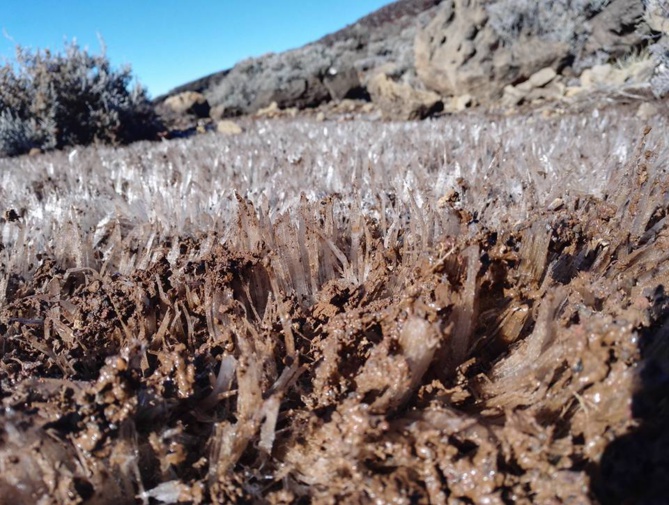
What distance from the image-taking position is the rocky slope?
812cm

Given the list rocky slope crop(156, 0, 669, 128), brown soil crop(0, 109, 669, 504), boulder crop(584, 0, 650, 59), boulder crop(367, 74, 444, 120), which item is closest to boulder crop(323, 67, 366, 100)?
rocky slope crop(156, 0, 669, 128)

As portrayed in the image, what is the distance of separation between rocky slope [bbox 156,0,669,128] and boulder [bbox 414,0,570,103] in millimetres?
20

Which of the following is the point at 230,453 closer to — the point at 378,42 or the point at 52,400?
the point at 52,400

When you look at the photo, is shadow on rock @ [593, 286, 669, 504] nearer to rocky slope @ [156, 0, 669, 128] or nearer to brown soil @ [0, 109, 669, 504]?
brown soil @ [0, 109, 669, 504]

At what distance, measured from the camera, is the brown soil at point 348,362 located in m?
1.00

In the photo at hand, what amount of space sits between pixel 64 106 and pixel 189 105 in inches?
263

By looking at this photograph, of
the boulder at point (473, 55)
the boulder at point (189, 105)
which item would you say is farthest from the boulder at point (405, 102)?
the boulder at point (189, 105)

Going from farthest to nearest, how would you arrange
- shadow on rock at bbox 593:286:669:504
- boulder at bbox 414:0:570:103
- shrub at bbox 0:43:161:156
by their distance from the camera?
boulder at bbox 414:0:570:103 → shrub at bbox 0:43:161:156 → shadow on rock at bbox 593:286:669:504

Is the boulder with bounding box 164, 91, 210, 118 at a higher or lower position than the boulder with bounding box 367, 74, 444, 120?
higher

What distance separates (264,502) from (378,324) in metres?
0.53

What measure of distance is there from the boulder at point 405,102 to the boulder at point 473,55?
1.18 metres

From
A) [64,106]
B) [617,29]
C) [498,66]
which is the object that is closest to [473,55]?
[498,66]

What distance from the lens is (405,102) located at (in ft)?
28.3

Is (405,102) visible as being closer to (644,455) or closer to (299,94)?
(299,94)
